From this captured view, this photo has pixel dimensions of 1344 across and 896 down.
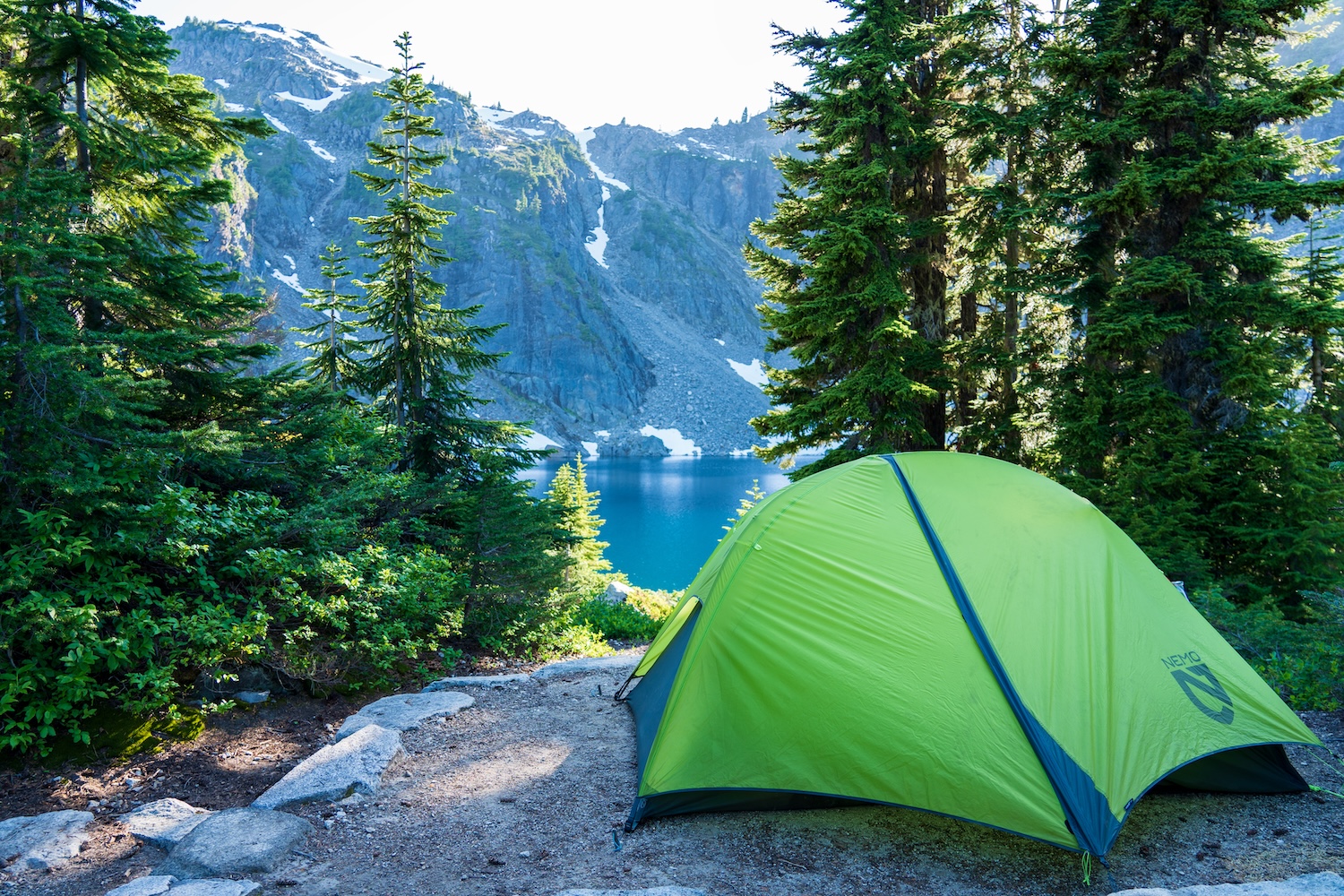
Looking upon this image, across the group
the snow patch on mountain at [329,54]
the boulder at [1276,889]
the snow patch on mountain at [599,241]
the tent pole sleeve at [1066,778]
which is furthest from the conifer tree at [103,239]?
the snow patch on mountain at [329,54]

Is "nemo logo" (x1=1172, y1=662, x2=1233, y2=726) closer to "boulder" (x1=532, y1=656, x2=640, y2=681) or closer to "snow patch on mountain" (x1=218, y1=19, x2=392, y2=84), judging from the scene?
"boulder" (x1=532, y1=656, x2=640, y2=681)

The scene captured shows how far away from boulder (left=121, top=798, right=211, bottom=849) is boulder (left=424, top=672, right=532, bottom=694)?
8.00ft

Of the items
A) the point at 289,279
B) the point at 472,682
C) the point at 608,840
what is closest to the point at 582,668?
the point at 472,682

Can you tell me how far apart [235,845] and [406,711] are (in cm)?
221

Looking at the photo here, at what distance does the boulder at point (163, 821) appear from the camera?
12.2 ft

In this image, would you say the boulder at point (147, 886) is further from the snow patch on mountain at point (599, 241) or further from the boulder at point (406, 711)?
the snow patch on mountain at point (599, 241)

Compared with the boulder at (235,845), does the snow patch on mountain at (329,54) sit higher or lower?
higher

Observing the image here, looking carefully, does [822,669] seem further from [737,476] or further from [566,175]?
[566,175]

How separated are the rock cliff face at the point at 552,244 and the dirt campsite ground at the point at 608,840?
9596cm

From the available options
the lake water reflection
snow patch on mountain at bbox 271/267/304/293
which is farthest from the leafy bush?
snow patch on mountain at bbox 271/267/304/293

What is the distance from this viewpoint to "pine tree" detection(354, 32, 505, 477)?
10633 mm

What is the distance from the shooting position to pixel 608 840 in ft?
12.1

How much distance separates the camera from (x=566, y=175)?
15775 cm

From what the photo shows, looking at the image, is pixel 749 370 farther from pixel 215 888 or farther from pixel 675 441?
pixel 215 888
